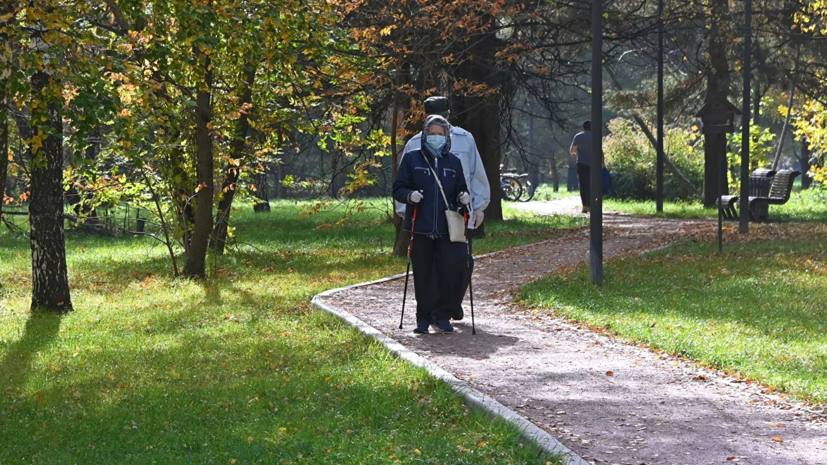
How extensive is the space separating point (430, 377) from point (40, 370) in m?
3.29

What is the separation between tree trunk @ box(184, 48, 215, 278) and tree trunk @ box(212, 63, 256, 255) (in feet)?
1.49

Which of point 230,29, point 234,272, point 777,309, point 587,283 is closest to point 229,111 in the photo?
point 234,272

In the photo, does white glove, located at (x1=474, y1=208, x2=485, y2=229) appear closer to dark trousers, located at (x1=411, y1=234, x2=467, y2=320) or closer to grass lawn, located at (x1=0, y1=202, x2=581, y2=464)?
dark trousers, located at (x1=411, y1=234, x2=467, y2=320)

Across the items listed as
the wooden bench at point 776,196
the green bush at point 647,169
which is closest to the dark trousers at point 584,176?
the wooden bench at point 776,196

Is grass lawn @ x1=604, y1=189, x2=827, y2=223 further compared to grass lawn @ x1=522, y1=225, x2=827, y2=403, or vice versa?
grass lawn @ x1=604, y1=189, x2=827, y2=223

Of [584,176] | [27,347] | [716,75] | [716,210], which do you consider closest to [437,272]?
[27,347]

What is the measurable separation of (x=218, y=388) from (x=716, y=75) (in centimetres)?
1955

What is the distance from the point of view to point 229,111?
13695mm

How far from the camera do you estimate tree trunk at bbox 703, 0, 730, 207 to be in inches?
844

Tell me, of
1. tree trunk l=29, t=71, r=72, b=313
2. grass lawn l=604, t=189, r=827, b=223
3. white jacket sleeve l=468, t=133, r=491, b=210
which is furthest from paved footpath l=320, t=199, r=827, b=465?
grass lawn l=604, t=189, r=827, b=223

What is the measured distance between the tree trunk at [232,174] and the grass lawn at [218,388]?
78.6 inches

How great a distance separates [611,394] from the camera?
695 cm

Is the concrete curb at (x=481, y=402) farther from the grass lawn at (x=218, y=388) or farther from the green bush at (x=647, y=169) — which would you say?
the green bush at (x=647, y=169)

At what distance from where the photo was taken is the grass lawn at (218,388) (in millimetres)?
5871
